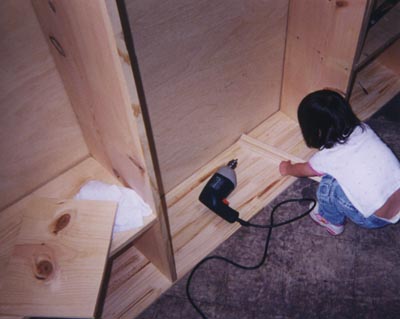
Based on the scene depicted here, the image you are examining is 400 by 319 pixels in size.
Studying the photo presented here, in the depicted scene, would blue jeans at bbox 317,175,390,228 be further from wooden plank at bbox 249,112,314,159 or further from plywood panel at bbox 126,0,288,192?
plywood panel at bbox 126,0,288,192

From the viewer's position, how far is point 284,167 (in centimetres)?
148

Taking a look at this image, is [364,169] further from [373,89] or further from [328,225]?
[373,89]

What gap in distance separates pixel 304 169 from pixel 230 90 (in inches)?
12.7

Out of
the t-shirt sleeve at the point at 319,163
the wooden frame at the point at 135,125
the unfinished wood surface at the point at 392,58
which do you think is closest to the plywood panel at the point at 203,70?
the wooden frame at the point at 135,125

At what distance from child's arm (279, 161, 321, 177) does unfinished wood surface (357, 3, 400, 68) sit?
0.33 metres

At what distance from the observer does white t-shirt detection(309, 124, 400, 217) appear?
120cm

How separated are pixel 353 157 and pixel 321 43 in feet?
1.12

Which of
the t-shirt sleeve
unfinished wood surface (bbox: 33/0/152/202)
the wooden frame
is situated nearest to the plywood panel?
the wooden frame

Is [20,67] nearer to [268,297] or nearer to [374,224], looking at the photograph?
[268,297]

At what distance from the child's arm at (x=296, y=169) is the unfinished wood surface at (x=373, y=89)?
14.9 inches

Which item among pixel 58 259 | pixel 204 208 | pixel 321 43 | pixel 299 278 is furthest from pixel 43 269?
pixel 321 43

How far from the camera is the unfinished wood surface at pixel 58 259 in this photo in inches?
36.0

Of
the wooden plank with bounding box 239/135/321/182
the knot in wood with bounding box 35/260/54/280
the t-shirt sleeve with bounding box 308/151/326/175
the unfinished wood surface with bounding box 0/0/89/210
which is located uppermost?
the unfinished wood surface with bounding box 0/0/89/210

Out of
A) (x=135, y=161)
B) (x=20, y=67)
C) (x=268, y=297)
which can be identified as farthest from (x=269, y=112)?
(x=20, y=67)
